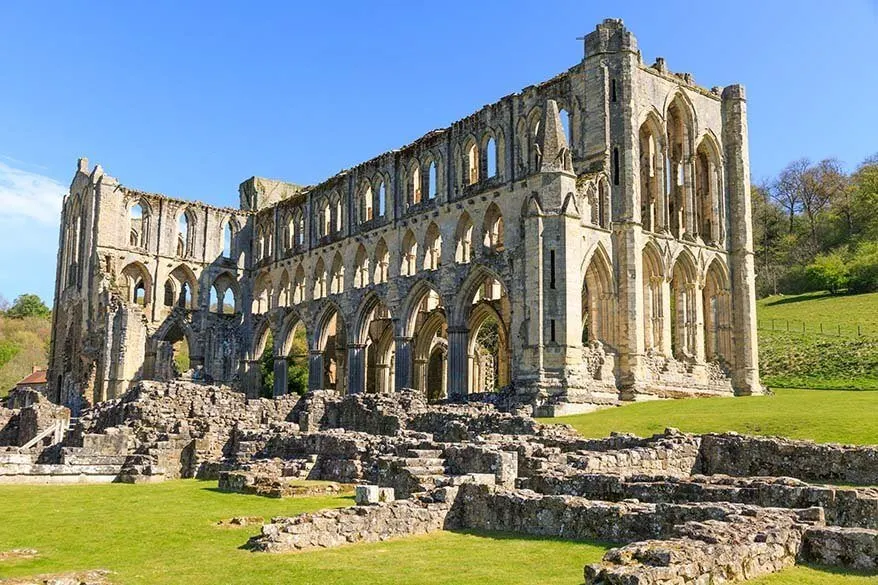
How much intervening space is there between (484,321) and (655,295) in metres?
11.2

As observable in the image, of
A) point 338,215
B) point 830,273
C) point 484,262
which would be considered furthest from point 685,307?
point 830,273

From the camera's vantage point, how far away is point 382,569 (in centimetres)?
1085

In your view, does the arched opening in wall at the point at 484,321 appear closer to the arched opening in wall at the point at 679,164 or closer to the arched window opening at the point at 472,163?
the arched window opening at the point at 472,163

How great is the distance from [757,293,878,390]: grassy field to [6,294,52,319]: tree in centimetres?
7105

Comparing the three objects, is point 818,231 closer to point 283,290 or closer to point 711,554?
point 283,290

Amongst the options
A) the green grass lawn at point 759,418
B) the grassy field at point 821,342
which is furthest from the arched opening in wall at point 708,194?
the green grass lawn at point 759,418

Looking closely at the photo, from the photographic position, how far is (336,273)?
51.5 metres

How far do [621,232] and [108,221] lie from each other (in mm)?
29736

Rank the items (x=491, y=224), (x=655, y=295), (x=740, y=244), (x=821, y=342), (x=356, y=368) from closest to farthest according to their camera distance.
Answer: (x=655, y=295) → (x=491, y=224) → (x=740, y=244) → (x=356, y=368) → (x=821, y=342)

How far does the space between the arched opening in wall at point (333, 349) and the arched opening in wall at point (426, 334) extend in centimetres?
479

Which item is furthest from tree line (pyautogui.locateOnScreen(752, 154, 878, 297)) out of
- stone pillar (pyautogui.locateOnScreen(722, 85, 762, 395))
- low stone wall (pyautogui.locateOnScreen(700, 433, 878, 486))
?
low stone wall (pyautogui.locateOnScreen(700, 433, 878, 486))

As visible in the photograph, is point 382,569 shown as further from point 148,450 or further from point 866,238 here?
point 866,238

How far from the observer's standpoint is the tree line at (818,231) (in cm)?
6625

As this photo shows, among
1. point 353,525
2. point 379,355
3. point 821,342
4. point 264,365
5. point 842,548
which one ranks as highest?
point 821,342
